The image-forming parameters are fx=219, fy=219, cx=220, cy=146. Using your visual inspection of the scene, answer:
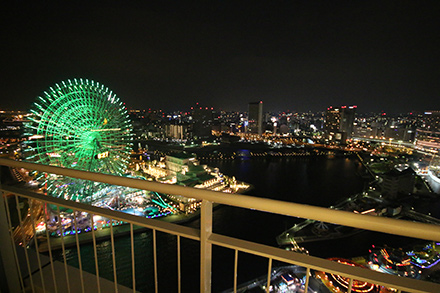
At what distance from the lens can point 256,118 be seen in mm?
40781

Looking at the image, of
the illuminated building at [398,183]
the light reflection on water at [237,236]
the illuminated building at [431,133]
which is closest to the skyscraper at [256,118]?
the illuminated building at [431,133]

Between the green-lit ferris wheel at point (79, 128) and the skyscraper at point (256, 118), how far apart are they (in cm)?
3152

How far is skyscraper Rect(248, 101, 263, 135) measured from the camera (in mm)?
37716

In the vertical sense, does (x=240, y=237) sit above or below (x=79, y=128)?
below

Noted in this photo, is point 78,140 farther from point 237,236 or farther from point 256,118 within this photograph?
point 256,118

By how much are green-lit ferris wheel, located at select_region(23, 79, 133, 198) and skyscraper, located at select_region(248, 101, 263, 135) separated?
103 feet

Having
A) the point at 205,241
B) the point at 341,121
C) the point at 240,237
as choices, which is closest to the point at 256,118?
the point at 341,121

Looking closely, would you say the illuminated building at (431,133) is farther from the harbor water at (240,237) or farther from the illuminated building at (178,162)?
the illuminated building at (178,162)

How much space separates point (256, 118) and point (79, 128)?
36714mm

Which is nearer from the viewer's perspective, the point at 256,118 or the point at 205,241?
the point at 205,241

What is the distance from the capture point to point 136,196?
30.1ft

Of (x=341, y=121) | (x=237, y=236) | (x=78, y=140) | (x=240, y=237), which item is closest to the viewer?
(x=78, y=140)

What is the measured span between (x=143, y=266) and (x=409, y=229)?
6.75m

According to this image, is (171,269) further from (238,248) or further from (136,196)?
(238,248)
